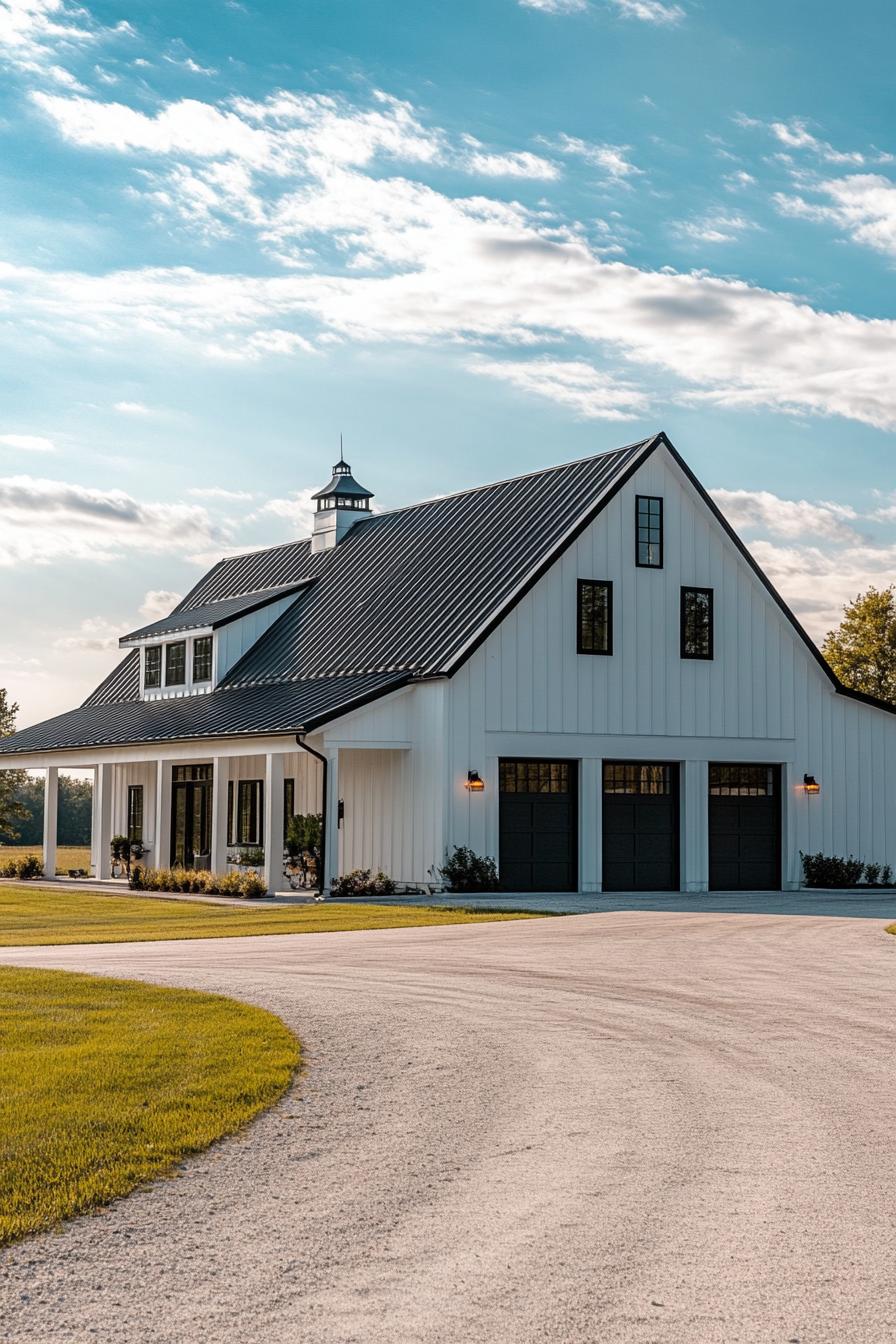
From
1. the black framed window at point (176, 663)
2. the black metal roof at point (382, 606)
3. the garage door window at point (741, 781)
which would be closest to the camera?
the black metal roof at point (382, 606)

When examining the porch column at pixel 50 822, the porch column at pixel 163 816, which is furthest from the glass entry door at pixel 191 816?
the porch column at pixel 50 822

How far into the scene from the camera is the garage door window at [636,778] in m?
31.4

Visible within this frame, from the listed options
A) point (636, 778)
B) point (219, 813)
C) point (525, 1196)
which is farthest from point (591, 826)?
point (525, 1196)

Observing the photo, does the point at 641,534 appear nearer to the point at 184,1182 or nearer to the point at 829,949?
the point at 829,949

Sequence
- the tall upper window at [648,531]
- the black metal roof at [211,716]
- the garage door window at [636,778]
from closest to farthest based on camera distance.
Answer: the black metal roof at [211,716]
the garage door window at [636,778]
the tall upper window at [648,531]

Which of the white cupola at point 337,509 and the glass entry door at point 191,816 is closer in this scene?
the glass entry door at point 191,816

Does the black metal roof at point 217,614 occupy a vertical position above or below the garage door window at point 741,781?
above

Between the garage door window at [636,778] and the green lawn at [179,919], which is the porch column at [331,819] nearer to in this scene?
the green lawn at [179,919]

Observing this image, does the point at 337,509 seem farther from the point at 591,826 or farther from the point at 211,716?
the point at 591,826

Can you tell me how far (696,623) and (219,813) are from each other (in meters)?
10.8

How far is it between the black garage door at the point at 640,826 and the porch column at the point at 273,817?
21.3 feet

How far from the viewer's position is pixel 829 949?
18391 mm

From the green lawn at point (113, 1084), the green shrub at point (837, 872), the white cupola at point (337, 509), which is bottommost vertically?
the green lawn at point (113, 1084)

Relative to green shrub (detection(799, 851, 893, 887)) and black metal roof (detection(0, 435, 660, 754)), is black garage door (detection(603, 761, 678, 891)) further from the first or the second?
black metal roof (detection(0, 435, 660, 754))
